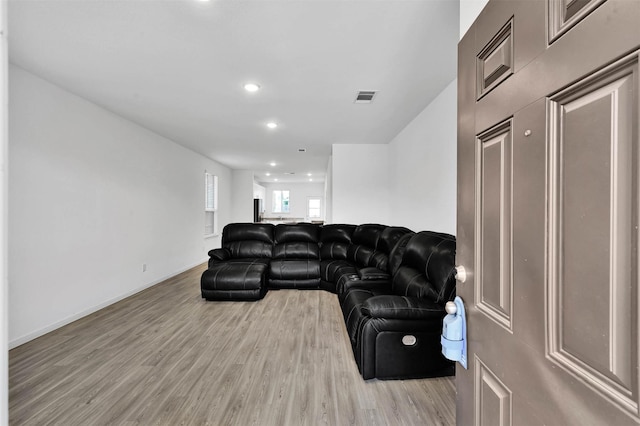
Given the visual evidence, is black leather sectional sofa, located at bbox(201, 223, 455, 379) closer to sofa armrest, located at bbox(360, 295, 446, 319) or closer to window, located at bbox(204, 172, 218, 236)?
sofa armrest, located at bbox(360, 295, 446, 319)

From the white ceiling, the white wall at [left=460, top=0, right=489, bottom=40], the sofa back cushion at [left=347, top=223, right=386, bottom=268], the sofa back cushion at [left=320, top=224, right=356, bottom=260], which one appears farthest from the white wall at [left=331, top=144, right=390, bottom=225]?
the white wall at [left=460, top=0, right=489, bottom=40]

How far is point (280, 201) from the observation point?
12195 mm

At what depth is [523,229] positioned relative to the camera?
2.16ft

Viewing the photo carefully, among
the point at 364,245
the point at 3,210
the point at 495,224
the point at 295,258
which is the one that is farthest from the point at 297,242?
the point at 495,224

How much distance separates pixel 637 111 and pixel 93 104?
178 inches

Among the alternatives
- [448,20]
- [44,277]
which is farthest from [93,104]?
[448,20]

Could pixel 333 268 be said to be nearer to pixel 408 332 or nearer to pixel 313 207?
pixel 408 332

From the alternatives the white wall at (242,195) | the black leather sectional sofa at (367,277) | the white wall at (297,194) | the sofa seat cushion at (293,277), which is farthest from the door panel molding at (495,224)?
the white wall at (297,194)

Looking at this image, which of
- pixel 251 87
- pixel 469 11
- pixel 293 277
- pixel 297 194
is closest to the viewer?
pixel 469 11

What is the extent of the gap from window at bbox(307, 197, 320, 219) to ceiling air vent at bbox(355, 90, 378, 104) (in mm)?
8898

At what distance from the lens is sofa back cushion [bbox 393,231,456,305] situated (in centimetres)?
193

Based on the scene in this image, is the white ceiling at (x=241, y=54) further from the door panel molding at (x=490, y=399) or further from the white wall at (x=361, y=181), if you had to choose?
the door panel molding at (x=490, y=399)

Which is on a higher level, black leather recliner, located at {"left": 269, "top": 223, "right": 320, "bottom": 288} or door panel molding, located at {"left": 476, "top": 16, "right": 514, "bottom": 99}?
door panel molding, located at {"left": 476, "top": 16, "right": 514, "bottom": 99}

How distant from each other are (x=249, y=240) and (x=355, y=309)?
3.06 m
